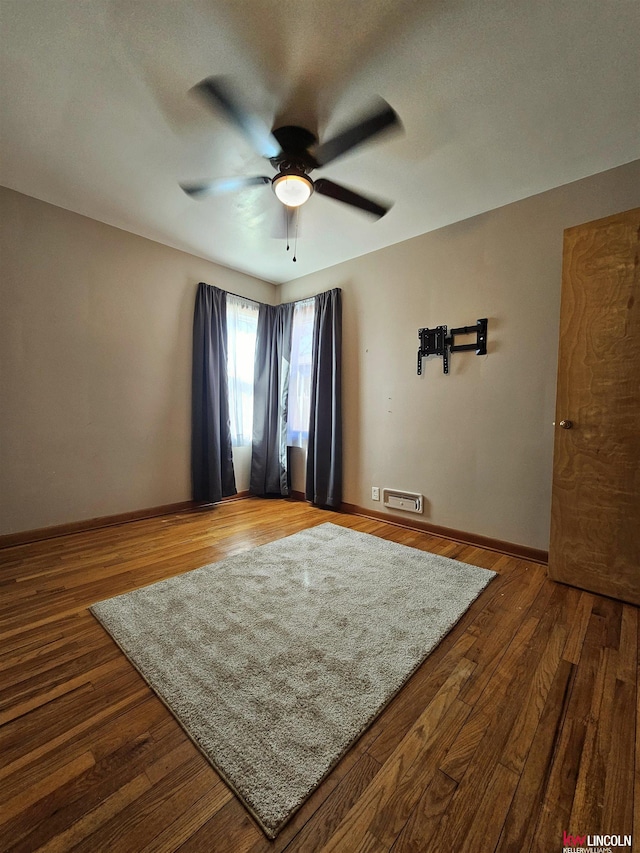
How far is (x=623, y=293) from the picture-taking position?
6.12ft

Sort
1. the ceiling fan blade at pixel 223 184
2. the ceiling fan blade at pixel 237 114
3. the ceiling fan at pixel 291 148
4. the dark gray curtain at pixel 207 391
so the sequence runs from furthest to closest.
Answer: the dark gray curtain at pixel 207 391 < the ceiling fan blade at pixel 223 184 < the ceiling fan at pixel 291 148 < the ceiling fan blade at pixel 237 114

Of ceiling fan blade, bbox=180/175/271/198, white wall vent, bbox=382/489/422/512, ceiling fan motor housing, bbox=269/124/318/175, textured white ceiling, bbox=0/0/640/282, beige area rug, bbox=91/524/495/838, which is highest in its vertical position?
textured white ceiling, bbox=0/0/640/282

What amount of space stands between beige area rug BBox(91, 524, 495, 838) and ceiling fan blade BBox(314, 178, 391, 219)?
7.77 ft

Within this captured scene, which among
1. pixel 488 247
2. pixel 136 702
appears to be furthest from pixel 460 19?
pixel 136 702

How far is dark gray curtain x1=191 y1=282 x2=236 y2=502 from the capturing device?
3.51 metres

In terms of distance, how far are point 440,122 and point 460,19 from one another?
49 centimetres

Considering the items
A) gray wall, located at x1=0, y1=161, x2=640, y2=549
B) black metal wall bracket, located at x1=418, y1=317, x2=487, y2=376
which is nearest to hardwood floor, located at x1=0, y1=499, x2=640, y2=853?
gray wall, located at x1=0, y1=161, x2=640, y2=549

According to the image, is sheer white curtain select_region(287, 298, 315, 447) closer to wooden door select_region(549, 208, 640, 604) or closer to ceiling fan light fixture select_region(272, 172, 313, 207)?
ceiling fan light fixture select_region(272, 172, 313, 207)

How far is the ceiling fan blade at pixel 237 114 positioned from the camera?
141 cm

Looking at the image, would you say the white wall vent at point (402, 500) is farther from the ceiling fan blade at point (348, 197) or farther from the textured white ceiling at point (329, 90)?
the textured white ceiling at point (329, 90)

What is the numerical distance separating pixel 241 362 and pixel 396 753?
362 cm

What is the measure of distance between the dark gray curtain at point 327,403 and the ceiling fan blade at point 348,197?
4.39ft

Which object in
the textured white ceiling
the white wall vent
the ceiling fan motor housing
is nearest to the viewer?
the textured white ceiling

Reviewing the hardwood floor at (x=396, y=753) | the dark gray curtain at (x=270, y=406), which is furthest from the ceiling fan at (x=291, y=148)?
the hardwood floor at (x=396, y=753)
